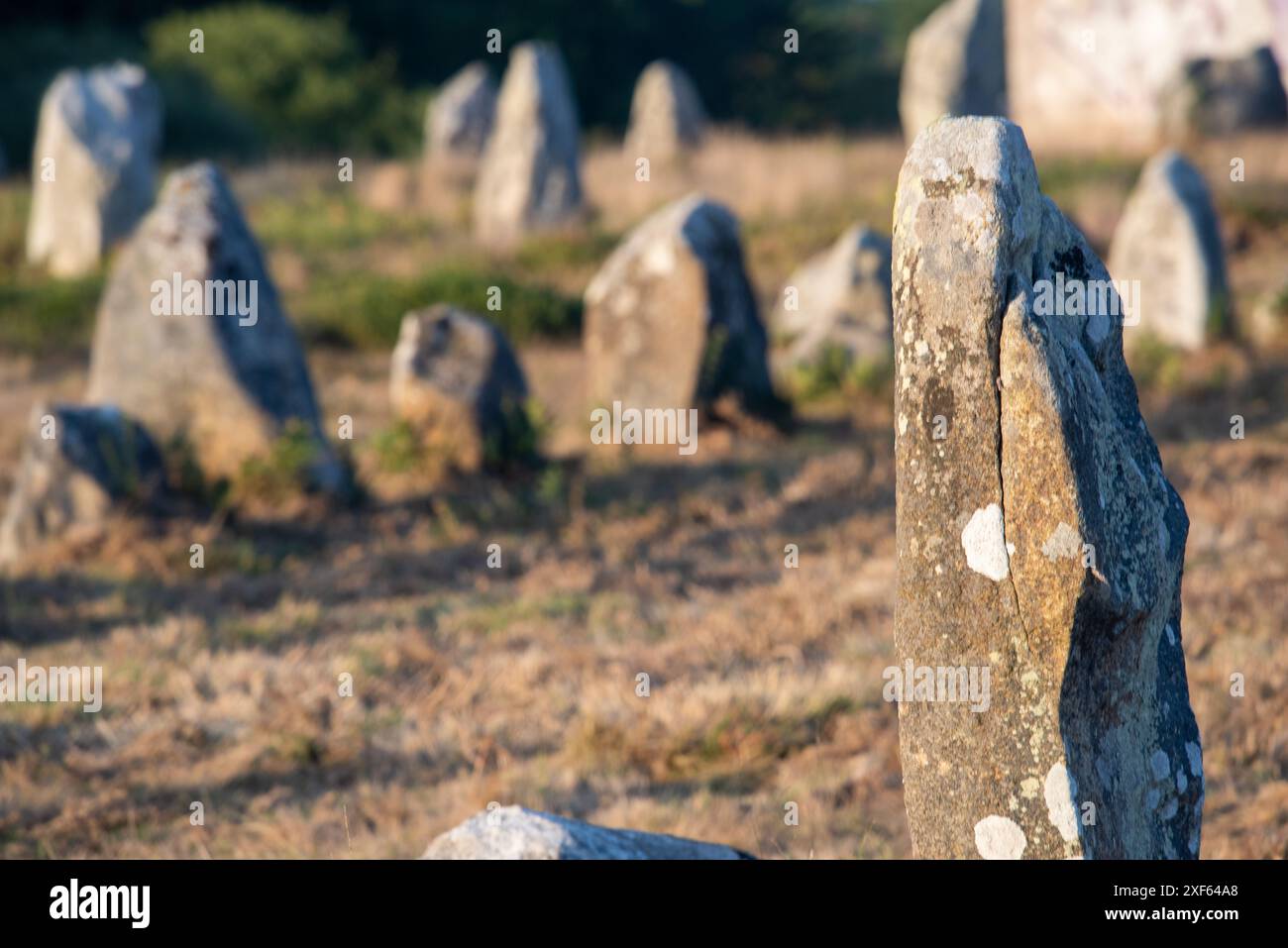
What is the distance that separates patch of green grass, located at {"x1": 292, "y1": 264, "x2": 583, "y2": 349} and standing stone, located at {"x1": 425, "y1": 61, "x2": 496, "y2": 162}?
7.38m

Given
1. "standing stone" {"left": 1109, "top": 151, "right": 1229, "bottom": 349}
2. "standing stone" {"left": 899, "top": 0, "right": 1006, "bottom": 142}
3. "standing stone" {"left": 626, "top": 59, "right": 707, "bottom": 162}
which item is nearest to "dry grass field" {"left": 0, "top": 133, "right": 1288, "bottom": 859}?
"standing stone" {"left": 1109, "top": 151, "right": 1229, "bottom": 349}

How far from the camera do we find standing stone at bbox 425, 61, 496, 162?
67.4 feet

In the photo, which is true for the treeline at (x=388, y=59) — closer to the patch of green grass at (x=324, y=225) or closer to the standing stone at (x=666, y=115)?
the standing stone at (x=666, y=115)

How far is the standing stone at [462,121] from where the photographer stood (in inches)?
809

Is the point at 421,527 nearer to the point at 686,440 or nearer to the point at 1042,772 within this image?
the point at 686,440

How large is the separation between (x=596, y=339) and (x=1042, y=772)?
22.8ft

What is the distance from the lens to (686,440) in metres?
9.23

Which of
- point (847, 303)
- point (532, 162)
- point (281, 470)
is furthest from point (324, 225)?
point (281, 470)

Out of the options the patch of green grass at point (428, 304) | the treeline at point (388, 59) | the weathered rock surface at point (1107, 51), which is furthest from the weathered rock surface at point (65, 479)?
the treeline at point (388, 59)

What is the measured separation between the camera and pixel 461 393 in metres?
8.81

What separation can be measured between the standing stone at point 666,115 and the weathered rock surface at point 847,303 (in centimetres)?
915

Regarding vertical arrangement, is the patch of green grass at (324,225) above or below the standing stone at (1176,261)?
above

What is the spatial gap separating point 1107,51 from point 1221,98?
2911mm
